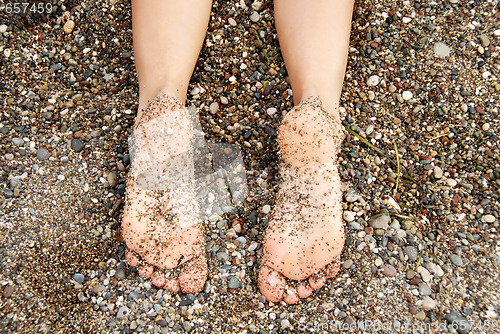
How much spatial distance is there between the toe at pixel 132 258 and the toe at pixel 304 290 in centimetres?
71

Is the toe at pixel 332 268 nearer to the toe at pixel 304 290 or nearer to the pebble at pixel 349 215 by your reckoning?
the toe at pixel 304 290

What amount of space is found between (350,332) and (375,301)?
6.5 inches

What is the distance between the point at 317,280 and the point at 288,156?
1.77 ft

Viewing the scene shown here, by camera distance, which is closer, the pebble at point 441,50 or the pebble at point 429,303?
the pebble at point 429,303

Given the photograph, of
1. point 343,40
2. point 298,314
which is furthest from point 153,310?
point 343,40

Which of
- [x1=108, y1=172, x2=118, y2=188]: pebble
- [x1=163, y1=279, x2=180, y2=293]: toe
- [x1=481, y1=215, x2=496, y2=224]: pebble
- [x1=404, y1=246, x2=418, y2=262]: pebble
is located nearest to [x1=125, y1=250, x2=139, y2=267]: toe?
[x1=163, y1=279, x2=180, y2=293]: toe

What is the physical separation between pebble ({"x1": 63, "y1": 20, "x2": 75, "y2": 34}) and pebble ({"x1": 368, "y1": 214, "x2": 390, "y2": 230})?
1.81 m

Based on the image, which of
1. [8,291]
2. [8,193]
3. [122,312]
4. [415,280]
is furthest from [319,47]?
[8,291]

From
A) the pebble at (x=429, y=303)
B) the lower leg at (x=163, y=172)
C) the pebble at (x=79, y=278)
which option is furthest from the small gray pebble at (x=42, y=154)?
the pebble at (x=429, y=303)

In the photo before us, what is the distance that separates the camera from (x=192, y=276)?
6.12ft

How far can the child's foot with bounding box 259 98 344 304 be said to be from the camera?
1.81 metres

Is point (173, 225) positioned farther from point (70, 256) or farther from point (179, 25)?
point (179, 25)

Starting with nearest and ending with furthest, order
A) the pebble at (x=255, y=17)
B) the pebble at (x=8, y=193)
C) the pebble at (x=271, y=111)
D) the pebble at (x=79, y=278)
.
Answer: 1. the pebble at (x=79, y=278)
2. the pebble at (x=8, y=193)
3. the pebble at (x=271, y=111)
4. the pebble at (x=255, y=17)

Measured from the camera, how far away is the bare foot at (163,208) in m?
1.85
